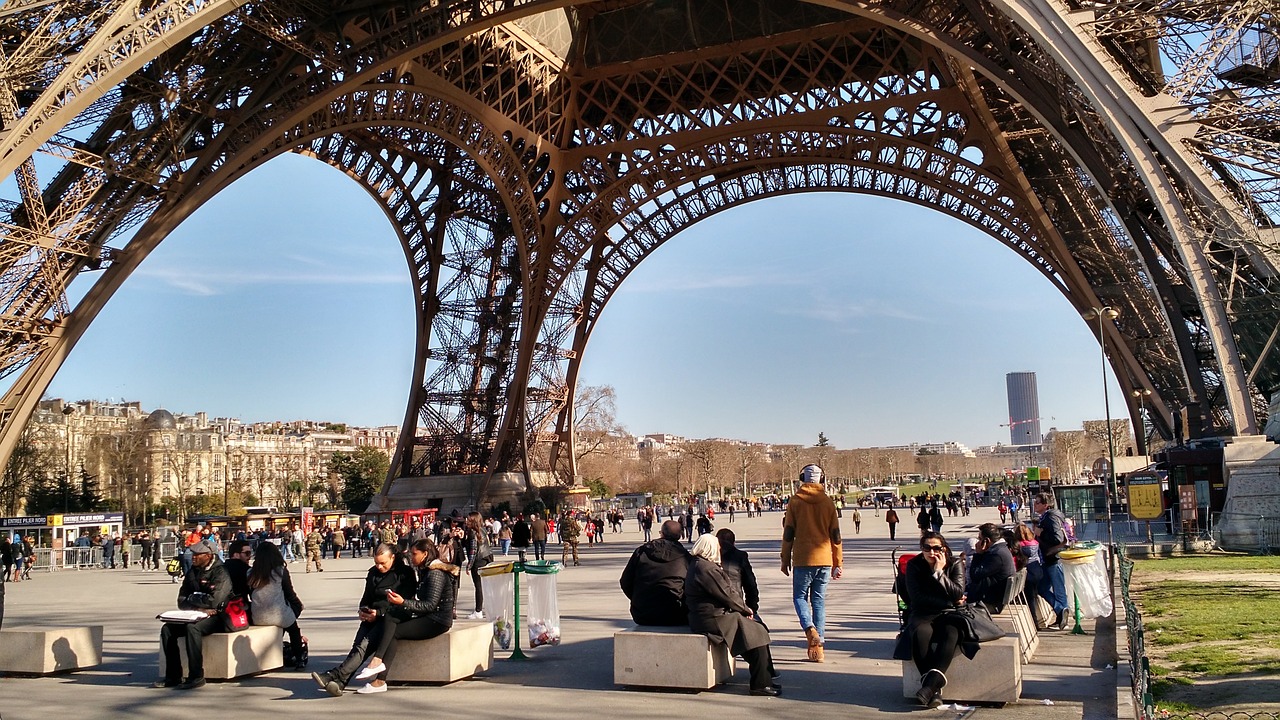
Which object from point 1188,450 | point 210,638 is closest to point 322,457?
point 1188,450

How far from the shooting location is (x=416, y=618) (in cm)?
887

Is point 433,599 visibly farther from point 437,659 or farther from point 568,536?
point 568,536

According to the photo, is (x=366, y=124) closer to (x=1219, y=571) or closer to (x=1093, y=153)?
(x=1093, y=153)

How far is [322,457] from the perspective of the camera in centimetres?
14788

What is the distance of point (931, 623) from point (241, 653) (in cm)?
565

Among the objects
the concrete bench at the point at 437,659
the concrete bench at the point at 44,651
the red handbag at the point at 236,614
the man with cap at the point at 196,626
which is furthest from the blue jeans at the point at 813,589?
the concrete bench at the point at 44,651

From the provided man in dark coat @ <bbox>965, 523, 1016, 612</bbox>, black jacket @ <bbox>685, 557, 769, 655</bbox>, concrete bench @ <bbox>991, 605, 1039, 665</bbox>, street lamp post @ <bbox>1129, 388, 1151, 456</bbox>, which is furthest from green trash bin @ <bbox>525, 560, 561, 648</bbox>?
street lamp post @ <bbox>1129, 388, 1151, 456</bbox>

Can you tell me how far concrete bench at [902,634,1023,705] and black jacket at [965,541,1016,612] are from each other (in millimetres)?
1863

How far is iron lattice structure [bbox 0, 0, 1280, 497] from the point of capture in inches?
734

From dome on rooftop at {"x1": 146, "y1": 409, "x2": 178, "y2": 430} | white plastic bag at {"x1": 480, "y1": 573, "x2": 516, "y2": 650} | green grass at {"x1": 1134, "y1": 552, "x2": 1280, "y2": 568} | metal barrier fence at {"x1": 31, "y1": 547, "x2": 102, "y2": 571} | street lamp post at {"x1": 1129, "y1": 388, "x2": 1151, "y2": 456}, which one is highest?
dome on rooftop at {"x1": 146, "y1": 409, "x2": 178, "y2": 430}

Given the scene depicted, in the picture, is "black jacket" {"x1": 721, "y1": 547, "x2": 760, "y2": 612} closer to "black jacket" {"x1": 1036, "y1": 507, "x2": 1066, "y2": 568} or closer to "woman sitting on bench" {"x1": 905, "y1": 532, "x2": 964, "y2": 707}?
"woman sitting on bench" {"x1": 905, "y1": 532, "x2": 964, "y2": 707}

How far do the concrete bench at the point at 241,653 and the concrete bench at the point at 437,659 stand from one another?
1.32 metres

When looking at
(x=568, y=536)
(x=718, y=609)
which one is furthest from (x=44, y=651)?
(x=568, y=536)

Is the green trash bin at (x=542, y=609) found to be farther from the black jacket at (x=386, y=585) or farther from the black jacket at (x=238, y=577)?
the black jacket at (x=238, y=577)
